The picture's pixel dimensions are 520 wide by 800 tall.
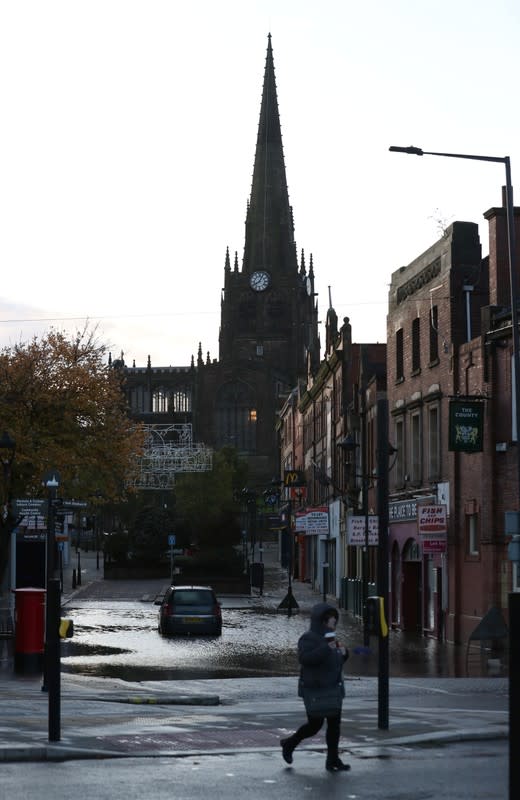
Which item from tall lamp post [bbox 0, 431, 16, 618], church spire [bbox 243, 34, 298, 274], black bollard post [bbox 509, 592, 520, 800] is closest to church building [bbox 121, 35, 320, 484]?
church spire [bbox 243, 34, 298, 274]

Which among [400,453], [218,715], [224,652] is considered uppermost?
[400,453]

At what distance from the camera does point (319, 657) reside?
13.3 metres

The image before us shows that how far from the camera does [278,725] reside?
17.6 metres

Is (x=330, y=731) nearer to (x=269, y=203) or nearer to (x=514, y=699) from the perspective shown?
(x=514, y=699)

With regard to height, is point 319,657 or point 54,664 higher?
point 319,657

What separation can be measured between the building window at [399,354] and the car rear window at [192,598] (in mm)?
9763

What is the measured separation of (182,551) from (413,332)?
5706 cm

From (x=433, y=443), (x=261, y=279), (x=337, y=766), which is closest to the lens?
(x=337, y=766)

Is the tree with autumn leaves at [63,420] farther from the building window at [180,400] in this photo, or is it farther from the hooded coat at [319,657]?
the building window at [180,400]

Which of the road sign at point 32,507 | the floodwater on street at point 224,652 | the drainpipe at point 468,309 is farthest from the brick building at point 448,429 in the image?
the road sign at point 32,507

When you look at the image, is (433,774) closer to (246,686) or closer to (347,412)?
(246,686)

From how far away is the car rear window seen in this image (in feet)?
130

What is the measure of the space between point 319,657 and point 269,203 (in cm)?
15033

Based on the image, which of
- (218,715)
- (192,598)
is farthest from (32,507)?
(218,715)
